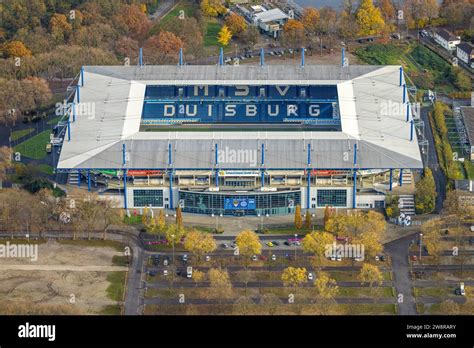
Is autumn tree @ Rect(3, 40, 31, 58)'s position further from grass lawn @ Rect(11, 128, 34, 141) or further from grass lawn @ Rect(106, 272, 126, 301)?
grass lawn @ Rect(106, 272, 126, 301)

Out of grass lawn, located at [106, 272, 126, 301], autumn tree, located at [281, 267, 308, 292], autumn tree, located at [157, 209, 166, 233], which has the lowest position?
grass lawn, located at [106, 272, 126, 301]

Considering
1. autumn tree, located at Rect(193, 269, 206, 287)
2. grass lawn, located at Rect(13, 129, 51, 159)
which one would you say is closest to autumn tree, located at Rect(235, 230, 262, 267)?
autumn tree, located at Rect(193, 269, 206, 287)

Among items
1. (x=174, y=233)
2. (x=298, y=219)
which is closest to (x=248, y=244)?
(x=174, y=233)

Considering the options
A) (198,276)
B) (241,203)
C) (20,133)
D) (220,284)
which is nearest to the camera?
(220,284)

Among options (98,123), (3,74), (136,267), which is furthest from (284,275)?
(3,74)

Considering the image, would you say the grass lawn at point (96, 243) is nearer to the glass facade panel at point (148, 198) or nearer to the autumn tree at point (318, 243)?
the glass facade panel at point (148, 198)

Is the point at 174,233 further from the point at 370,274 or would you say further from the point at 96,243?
the point at 370,274
